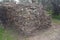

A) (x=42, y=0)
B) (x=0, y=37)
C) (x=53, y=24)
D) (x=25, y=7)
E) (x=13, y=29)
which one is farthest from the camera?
(x=42, y=0)

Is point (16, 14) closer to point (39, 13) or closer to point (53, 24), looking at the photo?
point (39, 13)

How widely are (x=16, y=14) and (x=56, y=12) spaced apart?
396 centimetres

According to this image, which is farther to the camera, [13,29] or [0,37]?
[13,29]

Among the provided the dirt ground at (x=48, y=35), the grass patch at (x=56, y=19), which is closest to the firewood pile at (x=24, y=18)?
the dirt ground at (x=48, y=35)

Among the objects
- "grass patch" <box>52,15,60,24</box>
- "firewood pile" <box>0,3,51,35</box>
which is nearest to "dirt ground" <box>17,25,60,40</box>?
"firewood pile" <box>0,3,51,35</box>

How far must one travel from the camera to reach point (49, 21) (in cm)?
991

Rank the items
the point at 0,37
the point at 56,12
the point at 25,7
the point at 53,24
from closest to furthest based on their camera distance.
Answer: the point at 0,37
the point at 25,7
the point at 53,24
the point at 56,12

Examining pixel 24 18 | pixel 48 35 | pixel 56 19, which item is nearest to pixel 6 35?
pixel 24 18

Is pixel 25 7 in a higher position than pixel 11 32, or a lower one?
higher

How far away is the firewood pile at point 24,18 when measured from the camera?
353 inches

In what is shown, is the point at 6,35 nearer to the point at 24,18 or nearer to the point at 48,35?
the point at 24,18

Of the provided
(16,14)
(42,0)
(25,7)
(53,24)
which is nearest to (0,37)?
(16,14)

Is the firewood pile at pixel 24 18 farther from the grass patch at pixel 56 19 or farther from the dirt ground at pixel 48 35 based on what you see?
the grass patch at pixel 56 19

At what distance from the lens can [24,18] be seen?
9.11 metres
